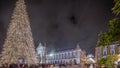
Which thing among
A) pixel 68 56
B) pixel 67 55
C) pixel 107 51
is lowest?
pixel 107 51

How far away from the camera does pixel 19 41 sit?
29.9 m

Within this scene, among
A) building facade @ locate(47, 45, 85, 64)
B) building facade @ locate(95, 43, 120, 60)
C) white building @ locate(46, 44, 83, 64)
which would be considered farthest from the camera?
white building @ locate(46, 44, 83, 64)

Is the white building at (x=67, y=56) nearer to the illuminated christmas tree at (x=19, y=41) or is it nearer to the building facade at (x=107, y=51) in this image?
the building facade at (x=107, y=51)

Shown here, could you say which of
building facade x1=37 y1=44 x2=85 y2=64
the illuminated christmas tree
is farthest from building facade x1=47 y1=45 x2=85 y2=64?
the illuminated christmas tree

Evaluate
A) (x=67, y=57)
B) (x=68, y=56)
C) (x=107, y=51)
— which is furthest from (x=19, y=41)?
(x=67, y=57)

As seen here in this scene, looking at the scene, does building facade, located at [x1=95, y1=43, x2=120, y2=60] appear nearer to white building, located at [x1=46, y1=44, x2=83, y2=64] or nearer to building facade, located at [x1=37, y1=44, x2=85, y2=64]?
building facade, located at [x1=37, y1=44, x2=85, y2=64]

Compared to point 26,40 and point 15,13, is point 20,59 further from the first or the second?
point 15,13

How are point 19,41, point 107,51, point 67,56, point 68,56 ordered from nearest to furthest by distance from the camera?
point 19,41 < point 107,51 < point 68,56 < point 67,56

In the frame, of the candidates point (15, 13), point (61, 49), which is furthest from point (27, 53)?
point (61, 49)

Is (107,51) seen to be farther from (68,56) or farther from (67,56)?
(67,56)

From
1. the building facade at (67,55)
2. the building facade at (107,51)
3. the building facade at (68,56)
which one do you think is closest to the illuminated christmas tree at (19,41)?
A: the building facade at (107,51)

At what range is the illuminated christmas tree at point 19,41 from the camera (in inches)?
1171

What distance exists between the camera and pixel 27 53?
30406 millimetres

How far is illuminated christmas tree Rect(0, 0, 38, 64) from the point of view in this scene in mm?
29750
